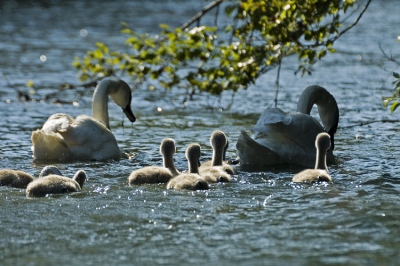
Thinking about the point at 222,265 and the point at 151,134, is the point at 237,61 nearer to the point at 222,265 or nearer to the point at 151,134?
the point at 151,134

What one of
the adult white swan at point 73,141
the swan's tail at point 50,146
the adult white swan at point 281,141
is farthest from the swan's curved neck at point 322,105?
the swan's tail at point 50,146

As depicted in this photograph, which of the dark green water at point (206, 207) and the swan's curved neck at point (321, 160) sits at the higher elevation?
the swan's curved neck at point (321, 160)

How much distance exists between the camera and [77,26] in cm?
3516

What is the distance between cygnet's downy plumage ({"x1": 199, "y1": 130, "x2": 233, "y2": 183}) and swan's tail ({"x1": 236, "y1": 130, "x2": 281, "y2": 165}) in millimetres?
316

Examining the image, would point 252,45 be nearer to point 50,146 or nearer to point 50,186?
point 50,146

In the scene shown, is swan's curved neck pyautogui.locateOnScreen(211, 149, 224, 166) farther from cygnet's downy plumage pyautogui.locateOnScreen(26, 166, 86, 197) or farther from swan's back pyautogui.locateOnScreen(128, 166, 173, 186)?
cygnet's downy plumage pyautogui.locateOnScreen(26, 166, 86, 197)

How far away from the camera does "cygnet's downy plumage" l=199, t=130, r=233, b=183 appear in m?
10.5

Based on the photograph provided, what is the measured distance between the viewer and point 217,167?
35.9 feet

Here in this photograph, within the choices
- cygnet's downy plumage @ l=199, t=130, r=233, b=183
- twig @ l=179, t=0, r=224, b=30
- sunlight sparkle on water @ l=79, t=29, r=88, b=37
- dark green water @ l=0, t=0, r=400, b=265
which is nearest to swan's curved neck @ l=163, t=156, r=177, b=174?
cygnet's downy plumage @ l=199, t=130, r=233, b=183

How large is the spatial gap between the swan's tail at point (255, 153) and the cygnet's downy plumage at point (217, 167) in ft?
1.04

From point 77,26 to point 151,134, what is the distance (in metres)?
20.6

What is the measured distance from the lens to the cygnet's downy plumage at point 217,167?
34.4 feet

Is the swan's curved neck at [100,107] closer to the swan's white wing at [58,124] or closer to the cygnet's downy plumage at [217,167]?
the swan's white wing at [58,124]

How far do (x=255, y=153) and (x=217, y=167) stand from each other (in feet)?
3.25
